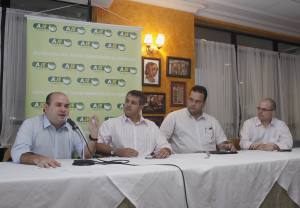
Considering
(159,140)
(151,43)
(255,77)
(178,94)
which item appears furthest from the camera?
(255,77)

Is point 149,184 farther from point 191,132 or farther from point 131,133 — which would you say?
point 191,132

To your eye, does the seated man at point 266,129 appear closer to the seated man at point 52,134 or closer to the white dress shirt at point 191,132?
the white dress shirt at point 191,132

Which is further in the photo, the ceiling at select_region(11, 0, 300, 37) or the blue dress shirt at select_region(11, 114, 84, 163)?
the ceiling at select_region(11, 0, 300, 37)

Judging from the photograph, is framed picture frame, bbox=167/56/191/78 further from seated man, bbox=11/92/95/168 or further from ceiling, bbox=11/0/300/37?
seated man, bbox=11/92/95/168

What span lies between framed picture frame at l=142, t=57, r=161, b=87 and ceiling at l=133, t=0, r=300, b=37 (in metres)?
0.90

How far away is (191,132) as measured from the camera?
3160 mm

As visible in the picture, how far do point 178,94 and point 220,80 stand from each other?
1.06 m

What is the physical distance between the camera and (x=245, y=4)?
479 cm

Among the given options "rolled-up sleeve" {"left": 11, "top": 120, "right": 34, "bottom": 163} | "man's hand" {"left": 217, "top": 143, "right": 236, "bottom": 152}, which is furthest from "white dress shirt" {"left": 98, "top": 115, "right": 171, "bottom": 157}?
"rolled-up sleeve" {"left": 11, "top": 120, "right": 34, "bottom": 163}

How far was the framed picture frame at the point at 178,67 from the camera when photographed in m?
4.61

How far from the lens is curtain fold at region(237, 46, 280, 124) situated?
559cm

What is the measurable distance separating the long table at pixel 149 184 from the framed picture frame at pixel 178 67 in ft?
9.23

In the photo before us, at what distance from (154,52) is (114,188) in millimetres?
3310

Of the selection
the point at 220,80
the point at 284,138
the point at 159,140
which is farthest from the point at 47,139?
the point at 220,80
